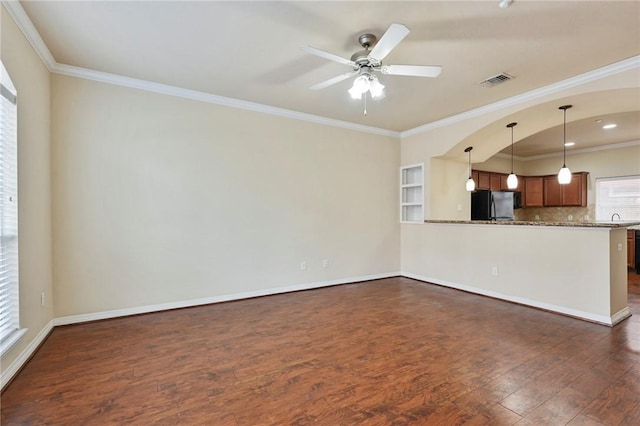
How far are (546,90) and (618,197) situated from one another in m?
4.86

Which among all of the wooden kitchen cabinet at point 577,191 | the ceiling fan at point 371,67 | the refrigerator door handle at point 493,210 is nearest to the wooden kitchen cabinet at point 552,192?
the wooden kitchen cabinet at point 577,191

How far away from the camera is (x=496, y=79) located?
133 inches

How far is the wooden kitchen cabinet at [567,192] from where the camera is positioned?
269 inches

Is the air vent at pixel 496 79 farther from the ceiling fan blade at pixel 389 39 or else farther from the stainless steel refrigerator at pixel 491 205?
the stainless steel refrigerator at pixel 491 205

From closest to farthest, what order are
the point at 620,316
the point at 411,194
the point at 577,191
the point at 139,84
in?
the point at 620,316 → the point at 139,84 → the point at 411,194 → the point at 577,191

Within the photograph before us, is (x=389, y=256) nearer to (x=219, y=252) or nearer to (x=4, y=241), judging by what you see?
(x=219, y=252)

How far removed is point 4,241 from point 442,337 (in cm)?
376

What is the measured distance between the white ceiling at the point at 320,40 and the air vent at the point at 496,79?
9cm

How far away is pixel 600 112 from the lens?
12.5ft

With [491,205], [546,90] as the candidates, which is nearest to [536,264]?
[546,90]

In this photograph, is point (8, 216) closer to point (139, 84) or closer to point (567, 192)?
point (139, 84)

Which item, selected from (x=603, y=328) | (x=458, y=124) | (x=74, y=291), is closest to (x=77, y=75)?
(x=74, y=291)

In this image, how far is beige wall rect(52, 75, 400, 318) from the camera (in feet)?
10.6

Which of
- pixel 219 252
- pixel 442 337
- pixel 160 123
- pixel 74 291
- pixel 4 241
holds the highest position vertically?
pixel 160 123
